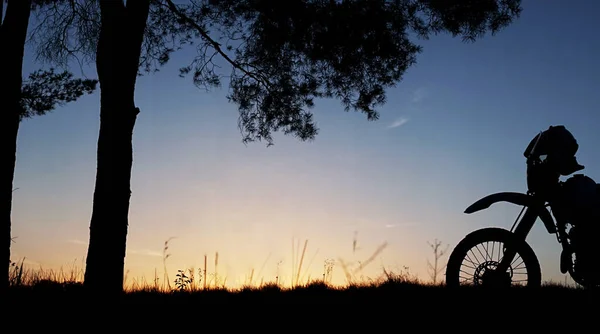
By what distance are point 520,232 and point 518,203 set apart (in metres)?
0.27

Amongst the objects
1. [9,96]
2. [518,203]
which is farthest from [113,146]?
[518,203]

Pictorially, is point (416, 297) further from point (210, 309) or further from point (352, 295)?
point (210, 309)

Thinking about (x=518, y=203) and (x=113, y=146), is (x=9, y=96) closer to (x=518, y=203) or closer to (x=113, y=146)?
(x=113, y=146)

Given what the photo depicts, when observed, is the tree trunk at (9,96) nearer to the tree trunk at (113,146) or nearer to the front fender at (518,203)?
the tree trunk at (113,146)

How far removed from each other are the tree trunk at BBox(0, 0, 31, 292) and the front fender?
223 inches

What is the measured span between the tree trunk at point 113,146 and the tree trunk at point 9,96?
1544 mm

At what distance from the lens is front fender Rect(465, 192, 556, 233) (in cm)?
521

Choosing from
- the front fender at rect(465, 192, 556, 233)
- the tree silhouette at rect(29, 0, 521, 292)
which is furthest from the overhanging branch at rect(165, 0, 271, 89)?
the front fender at rect(465, 192, 556, 233)

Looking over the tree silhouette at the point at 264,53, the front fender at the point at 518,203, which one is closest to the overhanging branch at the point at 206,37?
the tree silhouette at the point at 264,53

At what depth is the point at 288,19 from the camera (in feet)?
27.8

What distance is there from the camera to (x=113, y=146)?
654 centimetres

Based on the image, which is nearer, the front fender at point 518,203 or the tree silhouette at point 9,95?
the front fender at point 518,203

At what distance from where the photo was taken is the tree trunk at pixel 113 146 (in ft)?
21.1

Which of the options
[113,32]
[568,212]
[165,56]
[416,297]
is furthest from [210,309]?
[165,56]
